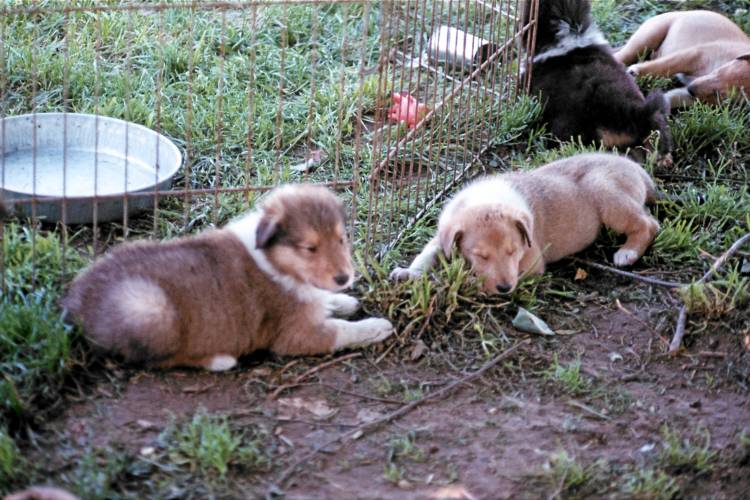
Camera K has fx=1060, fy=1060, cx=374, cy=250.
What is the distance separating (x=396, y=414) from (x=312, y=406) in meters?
0.37

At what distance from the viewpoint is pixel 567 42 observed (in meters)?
7.68

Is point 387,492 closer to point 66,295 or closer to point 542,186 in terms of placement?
point 66,295

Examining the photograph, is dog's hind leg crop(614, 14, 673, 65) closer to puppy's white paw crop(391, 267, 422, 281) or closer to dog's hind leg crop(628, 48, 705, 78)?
dog's hind leg crop(628, 48, 705, 78)

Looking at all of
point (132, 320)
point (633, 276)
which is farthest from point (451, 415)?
point (633, 276)

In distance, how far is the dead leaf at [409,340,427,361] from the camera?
510 centimetres

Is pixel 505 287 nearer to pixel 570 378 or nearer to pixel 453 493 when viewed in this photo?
pixel 570 378

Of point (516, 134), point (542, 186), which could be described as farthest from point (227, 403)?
point (516, 134)

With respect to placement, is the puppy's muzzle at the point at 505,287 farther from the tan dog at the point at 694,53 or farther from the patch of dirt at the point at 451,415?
the tan dog at the point at 694,53

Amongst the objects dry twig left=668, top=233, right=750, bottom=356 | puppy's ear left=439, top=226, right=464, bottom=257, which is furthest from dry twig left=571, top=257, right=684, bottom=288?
puppy's ear left=439, top=226, right=464, bottom=257

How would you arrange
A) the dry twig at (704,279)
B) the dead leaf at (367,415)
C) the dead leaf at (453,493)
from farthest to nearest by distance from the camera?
1. the dry twig at (704,279)
2. the dead leaf at (367,415)
3. the dead leaf at (453,493)

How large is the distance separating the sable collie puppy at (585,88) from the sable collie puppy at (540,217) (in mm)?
798

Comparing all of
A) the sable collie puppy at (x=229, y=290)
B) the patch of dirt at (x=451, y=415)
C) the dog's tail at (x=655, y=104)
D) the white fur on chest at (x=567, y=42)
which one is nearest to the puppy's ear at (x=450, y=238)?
the patch of dirt at (x=451, y=415)

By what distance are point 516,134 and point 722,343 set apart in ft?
8.41

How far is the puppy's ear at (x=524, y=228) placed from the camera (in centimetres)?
554
